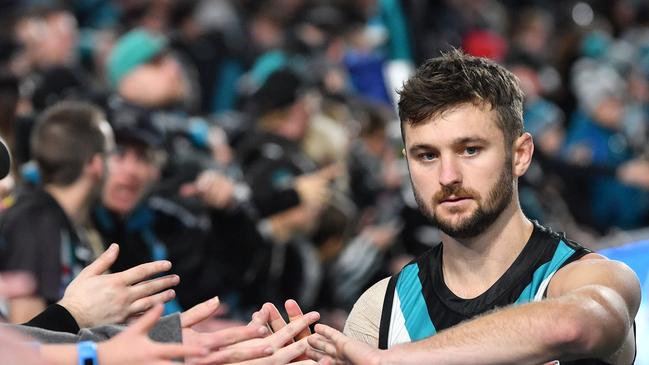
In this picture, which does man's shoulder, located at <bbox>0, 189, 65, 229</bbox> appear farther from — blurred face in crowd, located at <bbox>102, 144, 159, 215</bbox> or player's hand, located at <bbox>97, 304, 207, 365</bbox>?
player's hand, located at <bbox>97, 304, 207, 365</bbox>

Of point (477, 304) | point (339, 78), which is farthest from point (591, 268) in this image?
point (339, 78)

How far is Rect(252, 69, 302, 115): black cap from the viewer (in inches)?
344

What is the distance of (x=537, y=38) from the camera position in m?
15.8

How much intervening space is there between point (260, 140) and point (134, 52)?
39.6 inches

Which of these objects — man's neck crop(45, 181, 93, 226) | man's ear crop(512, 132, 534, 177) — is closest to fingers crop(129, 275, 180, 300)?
man's ear crop(512, 132, 534, 177)

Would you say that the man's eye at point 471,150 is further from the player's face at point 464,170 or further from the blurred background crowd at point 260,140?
the blurred background crowd at point 260,140

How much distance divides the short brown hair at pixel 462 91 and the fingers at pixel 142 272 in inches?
34.4

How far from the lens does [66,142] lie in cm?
603

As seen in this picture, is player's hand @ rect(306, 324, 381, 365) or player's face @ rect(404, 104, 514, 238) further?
player's face @ rect(404, 104, 514, 238)

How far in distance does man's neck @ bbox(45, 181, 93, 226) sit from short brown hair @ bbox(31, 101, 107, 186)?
3 cm

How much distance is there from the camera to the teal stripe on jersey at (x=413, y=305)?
408 centimetres

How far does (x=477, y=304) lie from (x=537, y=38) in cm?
1211

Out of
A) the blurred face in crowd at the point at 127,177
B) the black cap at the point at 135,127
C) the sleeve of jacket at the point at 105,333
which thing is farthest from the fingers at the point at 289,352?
the black cap at the point at 135,127

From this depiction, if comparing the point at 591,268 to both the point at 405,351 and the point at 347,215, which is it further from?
the point at 347,215
